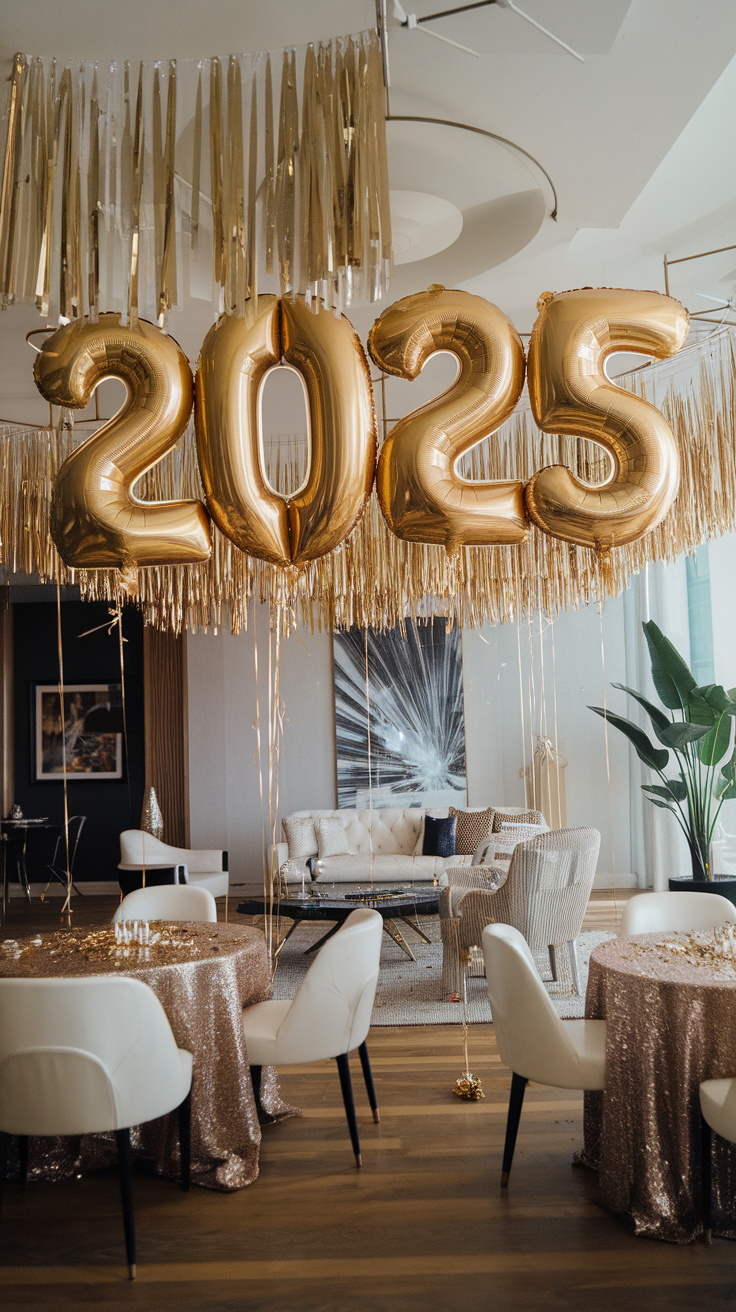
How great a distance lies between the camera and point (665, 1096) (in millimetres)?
2494

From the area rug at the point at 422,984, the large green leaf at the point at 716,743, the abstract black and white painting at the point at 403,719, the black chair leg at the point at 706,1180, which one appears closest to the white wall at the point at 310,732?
the abstract black and white painting at the point at 403,719

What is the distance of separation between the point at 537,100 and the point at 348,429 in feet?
3.25

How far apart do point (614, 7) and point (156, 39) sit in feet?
2.89

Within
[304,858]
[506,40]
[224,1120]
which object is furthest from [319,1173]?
[304,858]

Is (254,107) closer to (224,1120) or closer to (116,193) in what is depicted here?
(116,193)

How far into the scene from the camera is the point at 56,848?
9.26m

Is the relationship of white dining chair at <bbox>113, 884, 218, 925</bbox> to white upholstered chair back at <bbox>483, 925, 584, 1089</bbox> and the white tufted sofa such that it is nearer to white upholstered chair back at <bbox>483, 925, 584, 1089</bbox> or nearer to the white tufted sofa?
white upholstered chair back at <bbox>483, 925, 584, 1089</bbox>

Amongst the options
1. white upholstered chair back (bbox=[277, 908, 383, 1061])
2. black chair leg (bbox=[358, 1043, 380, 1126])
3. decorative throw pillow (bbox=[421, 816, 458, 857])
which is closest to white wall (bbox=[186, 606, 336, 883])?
decorative throw pillow (bbox=[421, 816, 458, 857])

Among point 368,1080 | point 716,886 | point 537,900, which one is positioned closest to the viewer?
point 368,1080

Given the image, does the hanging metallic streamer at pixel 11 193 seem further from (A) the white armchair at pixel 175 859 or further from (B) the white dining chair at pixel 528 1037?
(A) the white armchair at pixel 175 859

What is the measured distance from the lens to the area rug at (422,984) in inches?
180

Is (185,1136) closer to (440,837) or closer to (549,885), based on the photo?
(549,885)

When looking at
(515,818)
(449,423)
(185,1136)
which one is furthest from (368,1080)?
(515,818)

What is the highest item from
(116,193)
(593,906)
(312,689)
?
(116,193)
